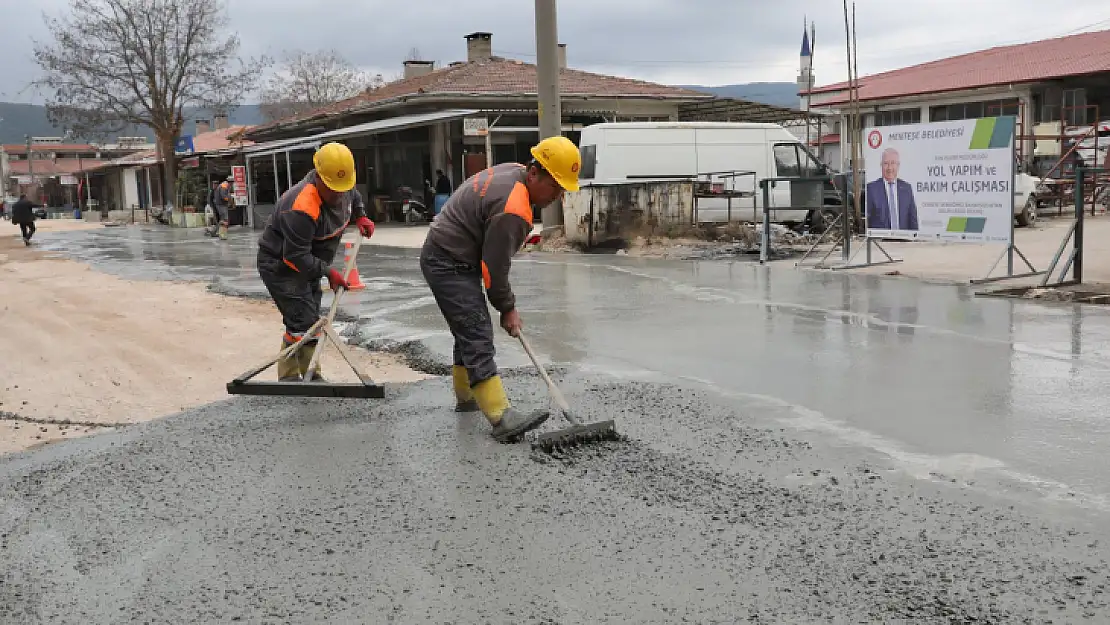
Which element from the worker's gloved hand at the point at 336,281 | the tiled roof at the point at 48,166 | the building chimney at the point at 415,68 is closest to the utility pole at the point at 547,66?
the worker's gloved hand at the point at 336,281

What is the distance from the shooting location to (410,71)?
3856 centimetres

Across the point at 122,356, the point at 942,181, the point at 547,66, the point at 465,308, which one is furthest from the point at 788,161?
the point at 465,308

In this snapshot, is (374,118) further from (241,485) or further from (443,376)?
(241,485)

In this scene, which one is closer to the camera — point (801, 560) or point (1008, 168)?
point (801, 560)

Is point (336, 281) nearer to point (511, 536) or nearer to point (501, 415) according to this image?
point (501, 415)

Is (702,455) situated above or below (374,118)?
below

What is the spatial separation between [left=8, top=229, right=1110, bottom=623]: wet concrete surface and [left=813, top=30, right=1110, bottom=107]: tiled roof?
926 inches

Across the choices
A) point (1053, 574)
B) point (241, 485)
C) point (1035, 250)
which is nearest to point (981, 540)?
point (1053, 574)

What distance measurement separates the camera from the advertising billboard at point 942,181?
10625 mm

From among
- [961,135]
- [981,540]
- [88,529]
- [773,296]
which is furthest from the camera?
[961,135]

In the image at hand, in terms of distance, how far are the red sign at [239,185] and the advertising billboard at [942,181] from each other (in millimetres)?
23336

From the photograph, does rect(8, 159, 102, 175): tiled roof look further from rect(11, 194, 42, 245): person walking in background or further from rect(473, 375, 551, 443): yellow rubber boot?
rect(473, 375, 551, 443): yellow rubber boot

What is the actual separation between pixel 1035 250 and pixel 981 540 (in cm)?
1172

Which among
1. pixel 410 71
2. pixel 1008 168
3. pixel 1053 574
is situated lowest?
pixel 1053 574
